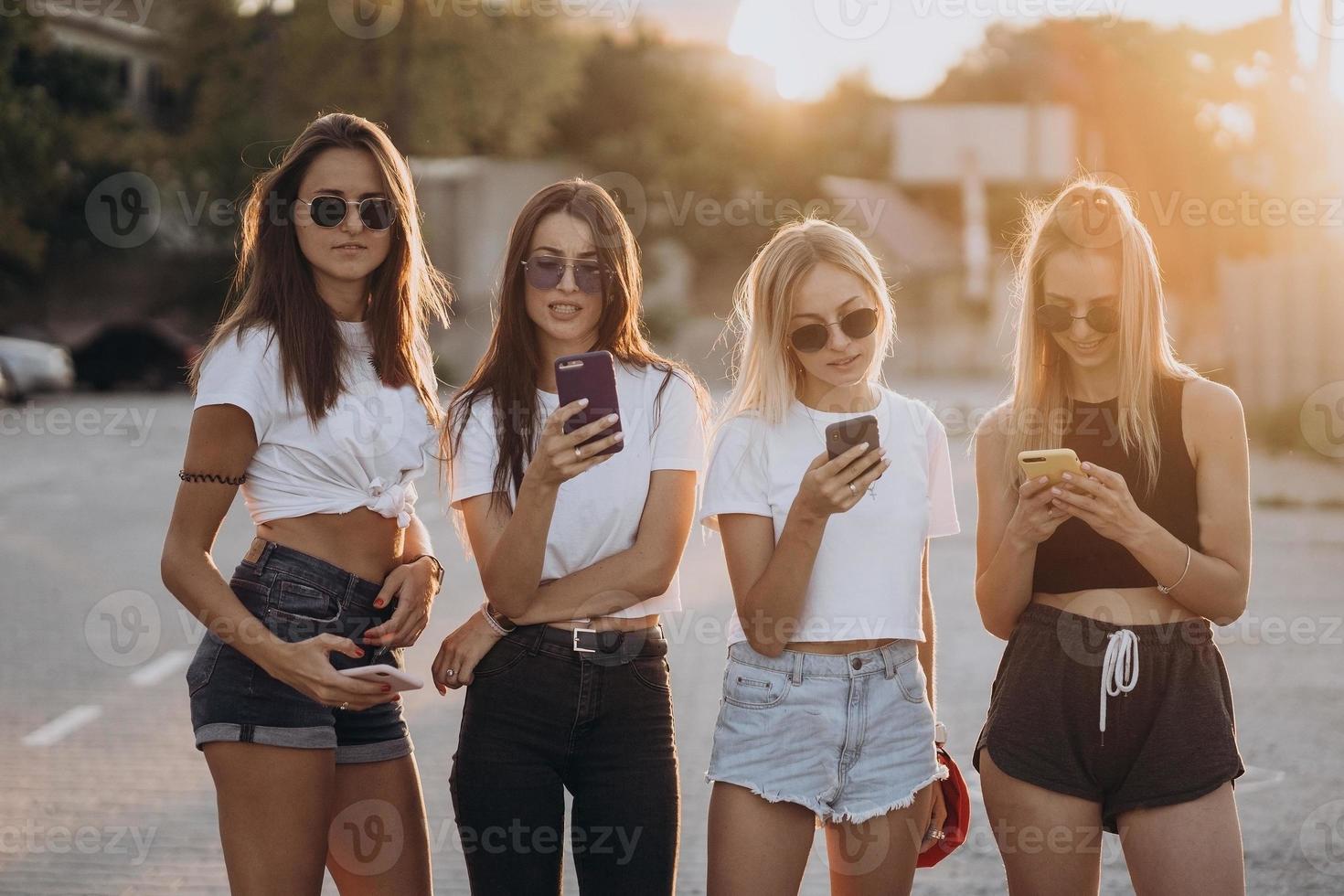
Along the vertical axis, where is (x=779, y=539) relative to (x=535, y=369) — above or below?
below

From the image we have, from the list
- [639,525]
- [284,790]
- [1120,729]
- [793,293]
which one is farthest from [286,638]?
[1120,729]

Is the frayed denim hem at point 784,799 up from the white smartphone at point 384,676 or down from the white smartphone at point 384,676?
down

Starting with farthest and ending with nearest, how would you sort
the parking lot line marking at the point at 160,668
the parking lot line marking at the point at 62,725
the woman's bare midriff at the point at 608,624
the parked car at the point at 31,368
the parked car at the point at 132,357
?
1. the parked car at the point at 132,357
2. the parked car at the point at 31,368
3. the parking lot line marking at the point at 160,668
4. the parking lot line marking at the point at 62,725
5. the woman's bare midriff at the point at 608,624

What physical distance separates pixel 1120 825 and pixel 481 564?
61.4 inches

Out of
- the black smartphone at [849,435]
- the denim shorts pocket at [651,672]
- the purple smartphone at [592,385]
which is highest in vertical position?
the purple smartphone at [592,385]

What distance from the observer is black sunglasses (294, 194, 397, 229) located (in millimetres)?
3453

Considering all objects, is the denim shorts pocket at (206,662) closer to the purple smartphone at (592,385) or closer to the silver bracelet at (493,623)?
the silver bracelet at (493,623)

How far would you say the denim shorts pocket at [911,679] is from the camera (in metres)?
3.32

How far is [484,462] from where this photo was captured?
3385 mm

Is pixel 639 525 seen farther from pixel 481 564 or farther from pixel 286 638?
pixel 286 638

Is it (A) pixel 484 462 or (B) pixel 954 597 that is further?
(B) pixel 954 597

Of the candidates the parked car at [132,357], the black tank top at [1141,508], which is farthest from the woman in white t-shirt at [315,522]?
the parked car at [132,357]

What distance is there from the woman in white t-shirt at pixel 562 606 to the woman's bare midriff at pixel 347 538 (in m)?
0.20

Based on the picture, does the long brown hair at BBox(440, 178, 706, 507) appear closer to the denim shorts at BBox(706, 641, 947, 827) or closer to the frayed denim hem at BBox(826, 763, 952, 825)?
the denim shorts at BBox(706, 641, 947, 827)
